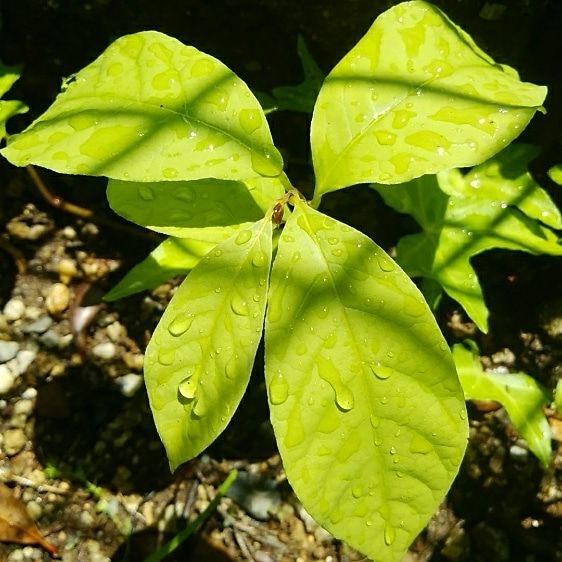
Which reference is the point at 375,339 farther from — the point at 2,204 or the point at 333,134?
the point at 2,204

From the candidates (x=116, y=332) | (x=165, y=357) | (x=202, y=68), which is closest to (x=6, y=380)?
(x=116, y=332)

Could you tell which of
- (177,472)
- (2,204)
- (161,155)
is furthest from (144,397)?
(161,155)

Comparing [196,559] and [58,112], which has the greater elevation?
[58,112]

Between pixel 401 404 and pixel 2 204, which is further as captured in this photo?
pixel 2 204

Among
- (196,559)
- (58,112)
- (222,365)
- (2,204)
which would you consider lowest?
(196,559)

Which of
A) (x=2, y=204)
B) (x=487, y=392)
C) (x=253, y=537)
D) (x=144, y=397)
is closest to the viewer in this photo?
(x=487, y=392)

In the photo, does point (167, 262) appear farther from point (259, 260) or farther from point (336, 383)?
point (336, 383)
